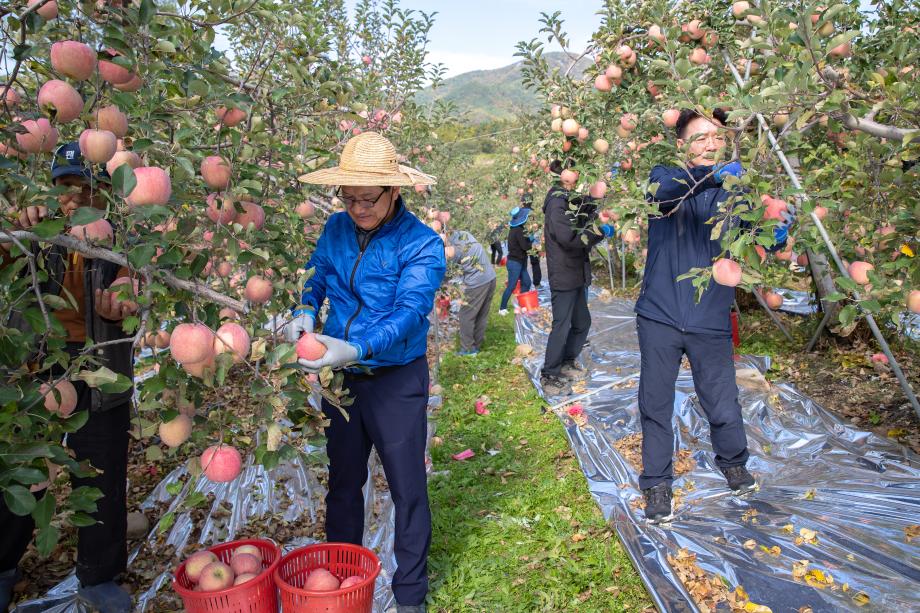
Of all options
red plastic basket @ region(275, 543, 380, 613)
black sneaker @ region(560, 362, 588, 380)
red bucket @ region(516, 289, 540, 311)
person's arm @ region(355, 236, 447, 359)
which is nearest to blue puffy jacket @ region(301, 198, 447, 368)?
person's arm @ region(355, 236, 447, 359)

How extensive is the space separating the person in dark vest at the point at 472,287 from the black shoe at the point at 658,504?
3.30 metres

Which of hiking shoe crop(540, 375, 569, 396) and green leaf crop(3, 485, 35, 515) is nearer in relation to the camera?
green leaf crop(3, 485, 35, 515)

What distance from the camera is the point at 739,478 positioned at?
330cm

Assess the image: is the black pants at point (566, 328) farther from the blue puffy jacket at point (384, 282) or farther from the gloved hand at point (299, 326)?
the gloved hand at point (299, 326)

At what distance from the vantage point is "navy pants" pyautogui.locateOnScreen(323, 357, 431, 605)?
2467 millimetres

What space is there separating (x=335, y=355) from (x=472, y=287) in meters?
4.91

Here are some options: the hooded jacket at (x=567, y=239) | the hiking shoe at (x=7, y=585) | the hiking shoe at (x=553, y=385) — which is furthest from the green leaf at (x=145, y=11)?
the hiking shoe at (x=553, y=385)

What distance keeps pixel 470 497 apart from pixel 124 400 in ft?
6.59

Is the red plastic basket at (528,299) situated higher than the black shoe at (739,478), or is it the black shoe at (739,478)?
the red plastic basket at (528,299)

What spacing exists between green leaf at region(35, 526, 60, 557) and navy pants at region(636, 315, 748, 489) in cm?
252

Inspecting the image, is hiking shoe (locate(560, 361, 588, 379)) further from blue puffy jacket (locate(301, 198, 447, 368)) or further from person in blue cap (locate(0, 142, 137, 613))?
person in blue cap (locate(0, 142, 137, 613))

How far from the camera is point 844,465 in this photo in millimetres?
3584

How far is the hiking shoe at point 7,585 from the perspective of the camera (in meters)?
2.62

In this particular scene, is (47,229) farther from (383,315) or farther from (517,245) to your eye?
(517,245)
